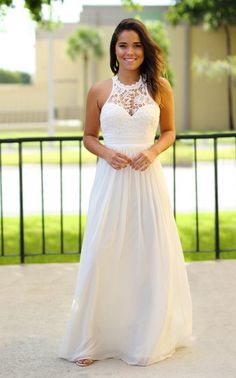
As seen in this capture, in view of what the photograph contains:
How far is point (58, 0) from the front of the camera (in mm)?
11875

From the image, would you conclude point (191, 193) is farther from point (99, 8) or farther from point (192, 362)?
point (99, 8)

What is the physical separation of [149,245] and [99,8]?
44.2 meters

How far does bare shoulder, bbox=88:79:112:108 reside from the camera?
4.21 metres

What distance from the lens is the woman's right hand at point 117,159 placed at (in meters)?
4.11

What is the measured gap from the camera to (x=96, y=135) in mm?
4402

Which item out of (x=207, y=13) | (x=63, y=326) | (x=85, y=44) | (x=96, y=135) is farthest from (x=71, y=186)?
(x=207, y=13)

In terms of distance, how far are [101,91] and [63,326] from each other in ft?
4.97

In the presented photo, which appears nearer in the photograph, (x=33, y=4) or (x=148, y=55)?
(x=148, y=55)

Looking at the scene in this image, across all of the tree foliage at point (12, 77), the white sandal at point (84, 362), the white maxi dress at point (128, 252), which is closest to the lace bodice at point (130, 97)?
the white maxi dress at point (128, 252)

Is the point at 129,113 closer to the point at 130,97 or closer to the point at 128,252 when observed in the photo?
the point at 130,97

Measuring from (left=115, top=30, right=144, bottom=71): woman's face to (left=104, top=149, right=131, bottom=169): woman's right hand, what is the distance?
42 centimetres

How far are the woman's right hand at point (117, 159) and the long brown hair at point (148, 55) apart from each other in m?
0.35

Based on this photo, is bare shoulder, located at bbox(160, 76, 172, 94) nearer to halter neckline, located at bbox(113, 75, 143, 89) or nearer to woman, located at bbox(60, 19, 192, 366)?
woman, located at bbox(60, 19, 192, 366)

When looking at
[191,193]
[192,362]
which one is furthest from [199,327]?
[191,193]
